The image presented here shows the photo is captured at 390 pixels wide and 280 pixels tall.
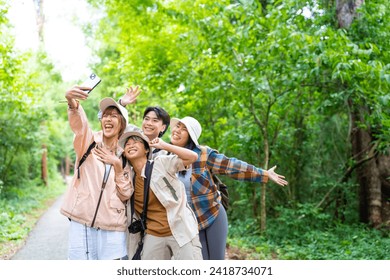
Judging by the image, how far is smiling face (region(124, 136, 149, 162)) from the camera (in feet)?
11.5

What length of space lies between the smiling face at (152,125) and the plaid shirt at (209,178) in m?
0.37

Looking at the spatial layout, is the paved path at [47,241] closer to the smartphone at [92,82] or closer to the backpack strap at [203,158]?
the backpack strap at [203,158]

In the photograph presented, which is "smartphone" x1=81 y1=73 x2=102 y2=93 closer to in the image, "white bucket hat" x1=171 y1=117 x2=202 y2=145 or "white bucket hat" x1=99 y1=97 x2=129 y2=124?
"white bucket hat" x1=99 y1=97 x2=129 y2=124

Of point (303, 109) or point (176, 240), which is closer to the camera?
point (176, 240)

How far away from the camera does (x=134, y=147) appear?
3.50 metres

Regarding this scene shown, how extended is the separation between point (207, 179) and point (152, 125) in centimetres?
67

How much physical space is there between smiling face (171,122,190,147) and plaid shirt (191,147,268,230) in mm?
139

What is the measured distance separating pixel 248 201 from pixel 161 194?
7830 millimetres

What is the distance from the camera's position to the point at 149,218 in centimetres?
346

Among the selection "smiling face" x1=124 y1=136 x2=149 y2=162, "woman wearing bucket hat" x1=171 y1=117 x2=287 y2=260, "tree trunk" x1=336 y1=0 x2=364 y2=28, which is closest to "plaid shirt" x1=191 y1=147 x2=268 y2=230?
"woman wearing bucket hat" x1=171 y1=117 x2=287 y2=260

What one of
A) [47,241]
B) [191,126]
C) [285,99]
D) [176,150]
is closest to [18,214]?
[47,241]

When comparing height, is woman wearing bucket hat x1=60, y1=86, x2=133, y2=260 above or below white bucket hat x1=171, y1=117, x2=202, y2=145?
below

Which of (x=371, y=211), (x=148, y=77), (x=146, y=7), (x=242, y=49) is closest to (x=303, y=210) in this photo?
(x=371, y=211)
